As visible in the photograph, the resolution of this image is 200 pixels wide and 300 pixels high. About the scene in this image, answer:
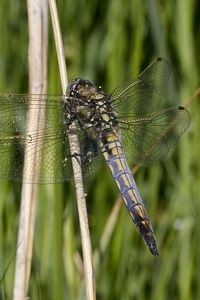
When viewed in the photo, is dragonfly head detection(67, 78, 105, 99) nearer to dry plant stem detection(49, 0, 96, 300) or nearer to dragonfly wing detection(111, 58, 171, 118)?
dragonfly wing detection(111, 58, 171, 118)

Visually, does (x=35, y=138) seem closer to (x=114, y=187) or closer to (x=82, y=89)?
(x=82, y=89)

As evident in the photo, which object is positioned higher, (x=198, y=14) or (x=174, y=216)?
(x=198, y=14)

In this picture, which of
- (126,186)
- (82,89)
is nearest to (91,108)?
(82,89)

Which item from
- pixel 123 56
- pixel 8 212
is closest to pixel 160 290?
pixel 8 212

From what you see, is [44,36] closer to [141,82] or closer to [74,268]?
[141,82]

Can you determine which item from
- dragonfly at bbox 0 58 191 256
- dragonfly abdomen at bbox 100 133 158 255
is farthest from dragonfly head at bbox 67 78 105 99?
dragonfly abdomen at bbox 100 133 158 255

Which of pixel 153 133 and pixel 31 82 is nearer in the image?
pixel 31 82

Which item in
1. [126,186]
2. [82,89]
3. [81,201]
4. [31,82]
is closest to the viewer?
[81,201]
